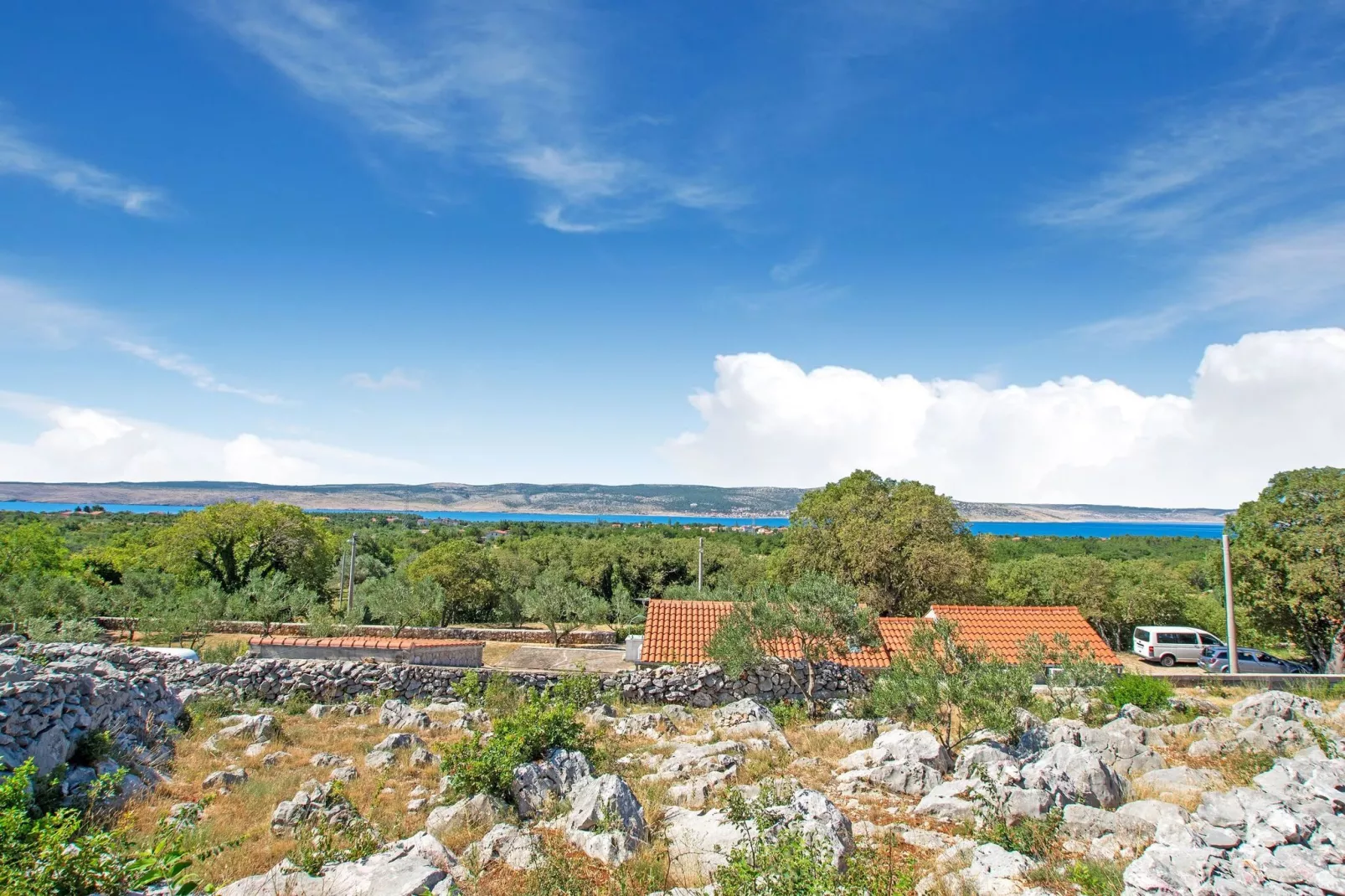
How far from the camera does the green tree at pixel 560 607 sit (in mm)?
30859

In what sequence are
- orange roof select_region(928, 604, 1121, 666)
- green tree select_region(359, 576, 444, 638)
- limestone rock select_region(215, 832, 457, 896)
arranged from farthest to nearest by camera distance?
green tree select_region(359, 576, 444, 638), orange roof select_region(928, 604, 1121, 666), limestone rock select_region(215, 832, 457, 896)

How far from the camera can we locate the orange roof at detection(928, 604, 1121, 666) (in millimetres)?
19828

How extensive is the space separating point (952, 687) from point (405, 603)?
25122 millimetres

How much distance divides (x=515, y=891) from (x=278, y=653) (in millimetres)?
16289

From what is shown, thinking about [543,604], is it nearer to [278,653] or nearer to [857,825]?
[278,653]

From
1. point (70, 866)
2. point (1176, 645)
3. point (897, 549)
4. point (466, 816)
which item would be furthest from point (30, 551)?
point (1176, 645)

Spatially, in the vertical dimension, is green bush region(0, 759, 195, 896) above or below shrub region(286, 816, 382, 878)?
above

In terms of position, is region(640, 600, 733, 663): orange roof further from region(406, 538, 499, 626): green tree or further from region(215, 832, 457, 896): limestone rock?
region(406, 538, 499, 626): green tree

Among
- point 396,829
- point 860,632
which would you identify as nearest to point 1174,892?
point 396,829

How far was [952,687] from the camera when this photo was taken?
12.7m

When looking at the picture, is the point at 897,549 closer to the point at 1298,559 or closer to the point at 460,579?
the point at 1298,559

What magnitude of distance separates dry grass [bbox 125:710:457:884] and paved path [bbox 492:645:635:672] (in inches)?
377

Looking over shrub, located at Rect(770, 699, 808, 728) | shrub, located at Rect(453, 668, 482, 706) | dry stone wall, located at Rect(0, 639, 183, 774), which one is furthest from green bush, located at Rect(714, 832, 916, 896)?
shrub, located at Rect(453, 668, 482, 706)

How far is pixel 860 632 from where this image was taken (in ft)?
54.7
